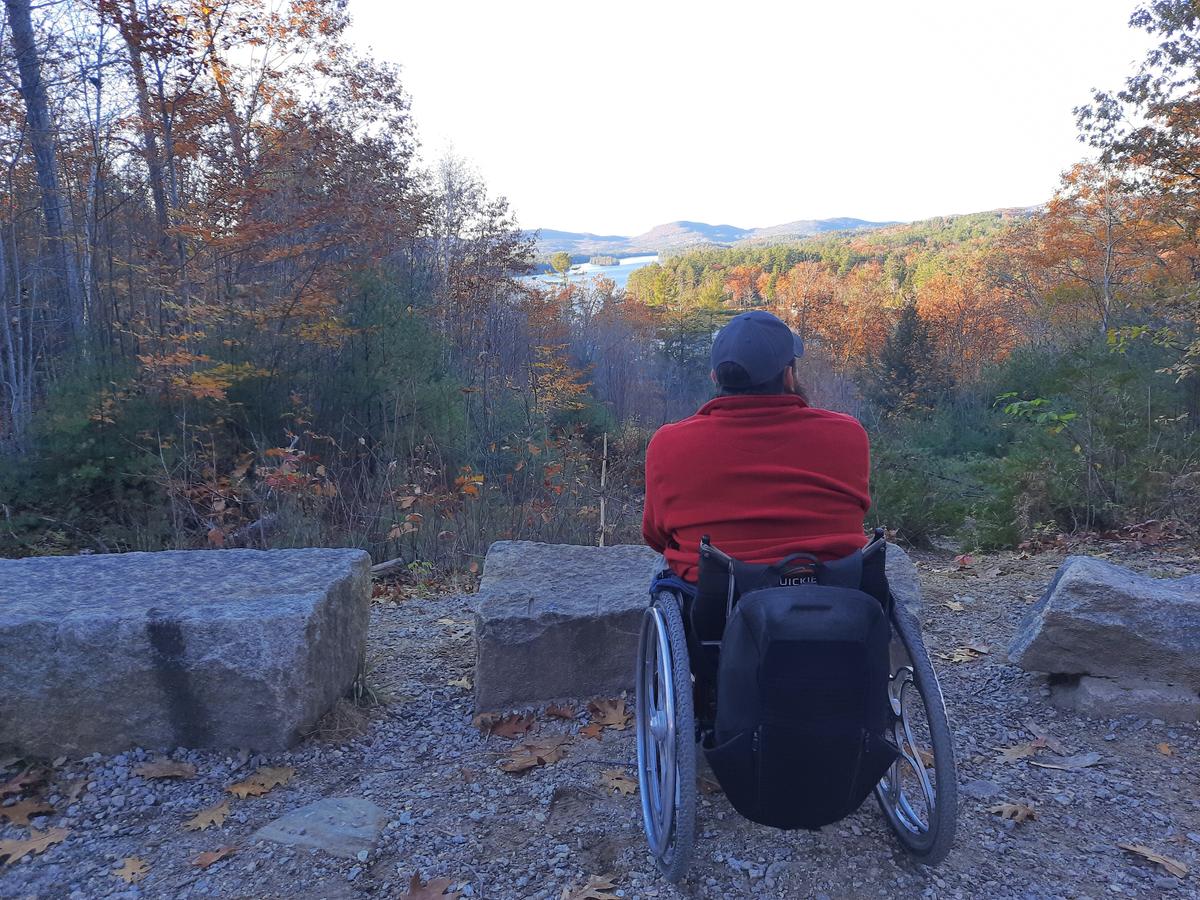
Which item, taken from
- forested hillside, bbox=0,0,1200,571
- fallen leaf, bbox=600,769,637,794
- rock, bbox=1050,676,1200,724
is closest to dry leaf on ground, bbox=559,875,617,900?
fallen leaf, bbox=600,769,637,794

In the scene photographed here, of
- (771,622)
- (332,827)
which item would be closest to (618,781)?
(332,827)

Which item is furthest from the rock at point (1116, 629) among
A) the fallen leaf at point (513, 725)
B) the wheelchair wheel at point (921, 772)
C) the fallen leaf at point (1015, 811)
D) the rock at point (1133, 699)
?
the fallen leaf at point (513, 725)

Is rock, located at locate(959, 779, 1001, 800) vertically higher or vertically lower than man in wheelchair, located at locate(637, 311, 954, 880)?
lower

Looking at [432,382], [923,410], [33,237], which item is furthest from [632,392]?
[33,237]

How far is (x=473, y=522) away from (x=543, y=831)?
4.38 m

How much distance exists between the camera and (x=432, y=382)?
1230 centimetres

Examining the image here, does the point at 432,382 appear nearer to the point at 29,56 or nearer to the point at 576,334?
the point at 29,56

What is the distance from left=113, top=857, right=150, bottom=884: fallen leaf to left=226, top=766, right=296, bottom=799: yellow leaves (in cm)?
38

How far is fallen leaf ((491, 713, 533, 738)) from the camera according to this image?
3362 mm

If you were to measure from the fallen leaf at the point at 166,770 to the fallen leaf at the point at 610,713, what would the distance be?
5.01ft

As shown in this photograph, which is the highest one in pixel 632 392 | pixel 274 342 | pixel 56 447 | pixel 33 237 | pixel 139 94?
pixel 139 94

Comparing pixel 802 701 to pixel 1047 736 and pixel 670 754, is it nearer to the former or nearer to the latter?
pixel 670 754

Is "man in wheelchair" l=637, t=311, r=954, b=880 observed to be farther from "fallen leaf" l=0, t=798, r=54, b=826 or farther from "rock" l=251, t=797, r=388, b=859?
"fallen leaf" l=0, t=798, r=54, b=826

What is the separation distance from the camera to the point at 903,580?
3768 mm
